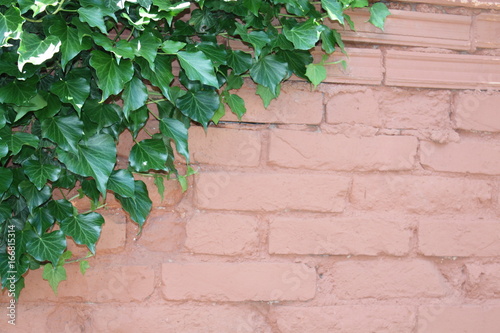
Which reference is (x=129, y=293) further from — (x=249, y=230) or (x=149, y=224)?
(x=249, y=230)

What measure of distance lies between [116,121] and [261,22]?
1.46ft

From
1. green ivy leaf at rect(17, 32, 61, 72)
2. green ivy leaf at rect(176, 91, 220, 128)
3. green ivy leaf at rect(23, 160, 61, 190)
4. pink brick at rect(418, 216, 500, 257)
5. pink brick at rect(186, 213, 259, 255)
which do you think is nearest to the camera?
green ivy leaf at rect(17, 32, 61, 72)

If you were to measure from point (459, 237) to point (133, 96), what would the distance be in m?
1.01

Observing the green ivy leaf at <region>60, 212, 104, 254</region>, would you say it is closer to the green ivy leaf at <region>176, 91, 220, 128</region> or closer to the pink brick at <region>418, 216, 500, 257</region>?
the green ivy leaf at <region>176, 91, 220, 128</region>

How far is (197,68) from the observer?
4.82 ft

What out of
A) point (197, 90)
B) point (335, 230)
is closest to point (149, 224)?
point (197, 90)

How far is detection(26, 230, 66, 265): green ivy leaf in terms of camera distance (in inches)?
59.9

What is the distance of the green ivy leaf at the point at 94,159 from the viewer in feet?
4.79

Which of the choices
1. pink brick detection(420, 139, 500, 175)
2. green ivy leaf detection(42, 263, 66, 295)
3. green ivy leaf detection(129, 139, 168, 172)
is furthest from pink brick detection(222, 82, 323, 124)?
green ivy leaf detection(42, 263, 66, 295)

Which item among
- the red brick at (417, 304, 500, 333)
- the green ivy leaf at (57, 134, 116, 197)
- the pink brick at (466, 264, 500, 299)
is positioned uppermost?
the green ivy leaf at (57, 134, 116, 197)

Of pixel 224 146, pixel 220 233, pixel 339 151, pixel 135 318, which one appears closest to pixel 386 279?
pixel 339 151

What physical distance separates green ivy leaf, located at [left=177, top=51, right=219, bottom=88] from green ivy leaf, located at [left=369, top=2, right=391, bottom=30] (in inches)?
19.9

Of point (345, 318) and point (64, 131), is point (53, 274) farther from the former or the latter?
point (345, 318)

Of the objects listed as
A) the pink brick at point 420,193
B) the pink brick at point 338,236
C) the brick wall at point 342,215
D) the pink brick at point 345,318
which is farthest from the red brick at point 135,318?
the pink brick at point 420,193
